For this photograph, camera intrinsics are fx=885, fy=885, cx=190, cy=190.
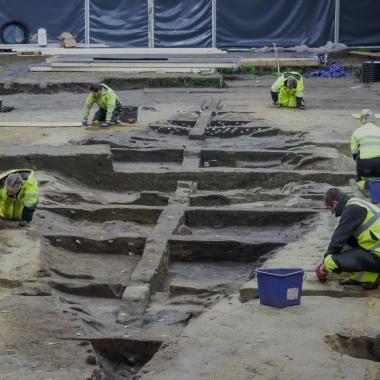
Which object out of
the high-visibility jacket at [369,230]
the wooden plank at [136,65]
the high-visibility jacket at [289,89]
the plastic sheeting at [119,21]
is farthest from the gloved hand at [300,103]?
the plastic sheeting at [119,21]

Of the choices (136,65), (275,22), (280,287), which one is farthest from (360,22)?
(280,287)

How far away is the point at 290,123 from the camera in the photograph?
18672 mm

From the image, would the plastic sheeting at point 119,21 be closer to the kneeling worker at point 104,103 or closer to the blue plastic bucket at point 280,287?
the kneeling worker at point 104,103

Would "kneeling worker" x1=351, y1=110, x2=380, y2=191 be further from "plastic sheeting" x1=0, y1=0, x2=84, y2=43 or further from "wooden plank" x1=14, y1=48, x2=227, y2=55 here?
"plastic sheeting" x1=0, y1=0, x2=84, y2=43

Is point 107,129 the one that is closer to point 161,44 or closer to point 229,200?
point 229,200

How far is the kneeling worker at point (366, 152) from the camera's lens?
44.2ft

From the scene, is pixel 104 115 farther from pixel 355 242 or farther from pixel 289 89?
pixel 355 242

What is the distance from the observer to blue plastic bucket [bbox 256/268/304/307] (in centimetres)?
839

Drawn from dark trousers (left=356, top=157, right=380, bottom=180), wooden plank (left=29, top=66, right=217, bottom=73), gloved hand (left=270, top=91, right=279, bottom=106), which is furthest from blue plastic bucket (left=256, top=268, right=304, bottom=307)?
wooden plank (left=29, top=66, right=217, bottom=73)

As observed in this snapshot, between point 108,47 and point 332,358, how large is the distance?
90.0 feet

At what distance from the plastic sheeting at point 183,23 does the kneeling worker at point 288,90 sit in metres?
13.7

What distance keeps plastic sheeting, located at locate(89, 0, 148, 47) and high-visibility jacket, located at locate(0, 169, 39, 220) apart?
23.5 meters

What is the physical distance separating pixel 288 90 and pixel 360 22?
1431cm

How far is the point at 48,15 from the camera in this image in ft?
114
